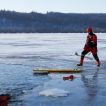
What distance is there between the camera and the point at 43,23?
163375 mm

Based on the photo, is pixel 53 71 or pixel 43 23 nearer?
pixel 53 71

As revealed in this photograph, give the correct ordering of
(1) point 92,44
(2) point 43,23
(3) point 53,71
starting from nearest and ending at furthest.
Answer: (3) point 53,71 → (1) point 92,44 → (2) point 43,23

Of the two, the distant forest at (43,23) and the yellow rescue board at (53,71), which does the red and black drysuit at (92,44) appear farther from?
the distant forest at (43,23)

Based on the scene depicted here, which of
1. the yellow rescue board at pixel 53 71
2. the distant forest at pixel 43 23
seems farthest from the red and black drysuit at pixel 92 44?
the distant forest at pixel 43 23

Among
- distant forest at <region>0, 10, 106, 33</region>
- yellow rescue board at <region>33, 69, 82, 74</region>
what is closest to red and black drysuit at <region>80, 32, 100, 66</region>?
yellow rescue board at <region>33, 69, 82, 74</region>

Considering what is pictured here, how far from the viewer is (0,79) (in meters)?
15.2

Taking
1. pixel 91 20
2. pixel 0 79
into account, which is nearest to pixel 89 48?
pixel 0 79

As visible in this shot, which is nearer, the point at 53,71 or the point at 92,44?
the point at 53,71

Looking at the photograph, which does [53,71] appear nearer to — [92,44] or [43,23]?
[92,44]

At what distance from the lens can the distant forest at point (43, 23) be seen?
156 metres

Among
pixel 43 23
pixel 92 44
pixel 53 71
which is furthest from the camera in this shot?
pixel 43 23

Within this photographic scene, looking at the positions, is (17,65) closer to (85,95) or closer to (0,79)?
(0,79)

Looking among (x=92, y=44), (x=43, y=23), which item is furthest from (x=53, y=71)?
(x=43, y=23)

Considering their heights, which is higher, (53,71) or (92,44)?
(92,44)
